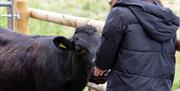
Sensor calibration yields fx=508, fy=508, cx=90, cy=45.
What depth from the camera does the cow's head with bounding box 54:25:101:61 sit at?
191 inches

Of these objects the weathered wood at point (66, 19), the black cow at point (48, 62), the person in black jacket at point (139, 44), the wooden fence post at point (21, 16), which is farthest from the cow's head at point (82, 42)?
the wooden fence post at point (21, 16)

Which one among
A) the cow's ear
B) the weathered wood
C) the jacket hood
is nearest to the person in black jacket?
the jacket hood

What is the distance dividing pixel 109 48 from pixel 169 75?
0.51 m

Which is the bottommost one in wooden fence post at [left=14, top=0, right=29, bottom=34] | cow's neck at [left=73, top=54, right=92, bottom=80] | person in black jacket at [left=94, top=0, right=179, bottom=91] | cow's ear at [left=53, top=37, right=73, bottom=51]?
wooden fence post at [left=14, top=0, right=29, bottom=34]

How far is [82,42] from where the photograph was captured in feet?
16.2

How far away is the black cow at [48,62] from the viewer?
4.88m

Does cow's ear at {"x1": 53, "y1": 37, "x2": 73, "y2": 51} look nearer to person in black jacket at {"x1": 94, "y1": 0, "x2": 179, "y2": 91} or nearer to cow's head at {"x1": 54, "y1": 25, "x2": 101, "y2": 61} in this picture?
cow's head at {"x1": 54, "y1": 25, "x2": 101, "y2": 61}

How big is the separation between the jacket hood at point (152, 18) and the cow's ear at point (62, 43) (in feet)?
4.18

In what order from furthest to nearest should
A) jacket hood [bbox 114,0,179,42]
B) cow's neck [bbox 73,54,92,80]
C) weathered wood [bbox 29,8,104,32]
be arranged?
weathered wood [bbox 29,8,104,32]
cow's neck [bbox 73,54,92,80]
jacket hood [bbox 114,0,179,42]

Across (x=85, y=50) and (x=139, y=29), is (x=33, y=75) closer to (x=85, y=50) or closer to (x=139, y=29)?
(x=85, y=50)

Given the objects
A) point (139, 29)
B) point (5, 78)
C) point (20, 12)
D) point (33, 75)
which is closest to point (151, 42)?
point (139, 29)

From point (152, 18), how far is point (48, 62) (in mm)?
1722

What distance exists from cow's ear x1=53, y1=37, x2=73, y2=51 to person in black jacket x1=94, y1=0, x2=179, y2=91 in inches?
44.2

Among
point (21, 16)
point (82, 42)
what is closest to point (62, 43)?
point (82, 42)
